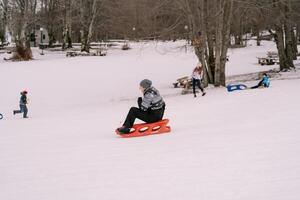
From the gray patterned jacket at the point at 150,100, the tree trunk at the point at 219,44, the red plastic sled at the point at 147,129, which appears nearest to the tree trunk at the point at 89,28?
the tree trunk at the point at 219,44

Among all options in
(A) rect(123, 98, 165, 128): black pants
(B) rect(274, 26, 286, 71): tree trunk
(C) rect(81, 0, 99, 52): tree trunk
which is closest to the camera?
(A) rect(123, 98, 165, 128): black pants

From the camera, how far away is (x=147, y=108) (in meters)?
9.24

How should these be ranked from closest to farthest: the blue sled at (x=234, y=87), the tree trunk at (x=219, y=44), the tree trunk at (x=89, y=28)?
the blue sled at (x=234, y=87)
the tree trunk at (x=219, y=44)
the tree trunk at (x=89, y=28)

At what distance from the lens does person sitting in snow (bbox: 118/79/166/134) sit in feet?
30.1

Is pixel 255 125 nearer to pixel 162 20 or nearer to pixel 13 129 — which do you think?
pixel 13 129

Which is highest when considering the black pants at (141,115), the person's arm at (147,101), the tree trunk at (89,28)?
the tree trunk at (89,28)

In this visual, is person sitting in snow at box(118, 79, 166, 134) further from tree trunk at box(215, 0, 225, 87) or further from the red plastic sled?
tree trunk at box(215, 0, 225, 87)

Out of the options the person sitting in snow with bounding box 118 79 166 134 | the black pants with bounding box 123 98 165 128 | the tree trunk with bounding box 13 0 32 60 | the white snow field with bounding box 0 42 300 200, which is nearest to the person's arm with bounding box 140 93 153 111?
the person sitting in snow with bounding box 118 79 166 134

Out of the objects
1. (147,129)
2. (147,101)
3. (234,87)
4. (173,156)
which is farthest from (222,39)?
(173,156)

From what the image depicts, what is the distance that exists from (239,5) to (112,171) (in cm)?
1738

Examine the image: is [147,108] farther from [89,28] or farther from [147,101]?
[89,28]

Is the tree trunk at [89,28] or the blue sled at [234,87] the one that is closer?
the blue sled at [234,87]

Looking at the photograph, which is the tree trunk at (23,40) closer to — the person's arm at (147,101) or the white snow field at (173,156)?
the white snow field at (173,156)

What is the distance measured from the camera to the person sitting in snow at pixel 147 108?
30.1 feet
